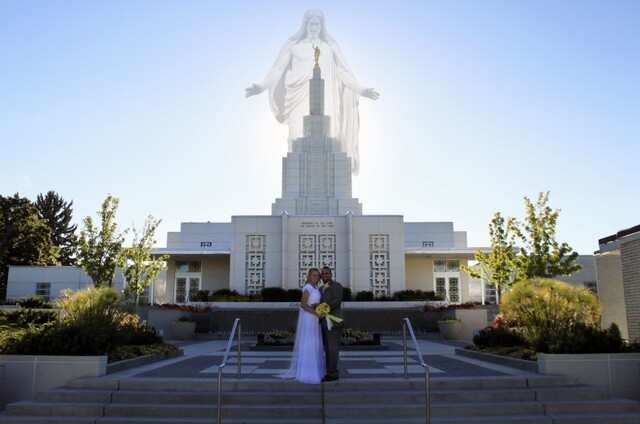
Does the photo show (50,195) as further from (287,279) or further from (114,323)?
(114,323)

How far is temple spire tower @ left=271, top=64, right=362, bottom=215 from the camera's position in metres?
37.8

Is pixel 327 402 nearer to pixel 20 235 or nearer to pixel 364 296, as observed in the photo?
pixel 364 296

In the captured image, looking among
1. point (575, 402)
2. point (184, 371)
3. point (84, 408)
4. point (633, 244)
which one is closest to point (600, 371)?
point (575, 402)

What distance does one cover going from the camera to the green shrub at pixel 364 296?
3158 cm

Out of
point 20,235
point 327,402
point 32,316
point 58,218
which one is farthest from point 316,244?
point 58,218

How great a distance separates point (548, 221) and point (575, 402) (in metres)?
15.6

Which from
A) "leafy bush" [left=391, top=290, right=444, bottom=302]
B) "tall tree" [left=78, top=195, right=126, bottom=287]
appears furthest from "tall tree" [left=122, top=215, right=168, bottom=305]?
"leafy bush" [left=391, top=290, right=444, bottom=302]

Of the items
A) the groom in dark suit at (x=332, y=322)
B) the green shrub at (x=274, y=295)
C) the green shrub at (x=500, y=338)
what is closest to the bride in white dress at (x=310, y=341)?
the groom in dark suit at (x=332, y=322)

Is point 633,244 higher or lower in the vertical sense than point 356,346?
higher

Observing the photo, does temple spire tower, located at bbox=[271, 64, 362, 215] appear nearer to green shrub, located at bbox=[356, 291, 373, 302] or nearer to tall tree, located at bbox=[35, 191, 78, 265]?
green shrub, located at bbox=[356, 291, 373, 302]

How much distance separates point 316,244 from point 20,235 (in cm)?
3191

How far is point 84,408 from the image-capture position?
864cm

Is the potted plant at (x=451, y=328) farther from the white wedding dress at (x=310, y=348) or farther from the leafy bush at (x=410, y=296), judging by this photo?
the white wedding dress at (x=310, y=348)

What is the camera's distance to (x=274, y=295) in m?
31.2
